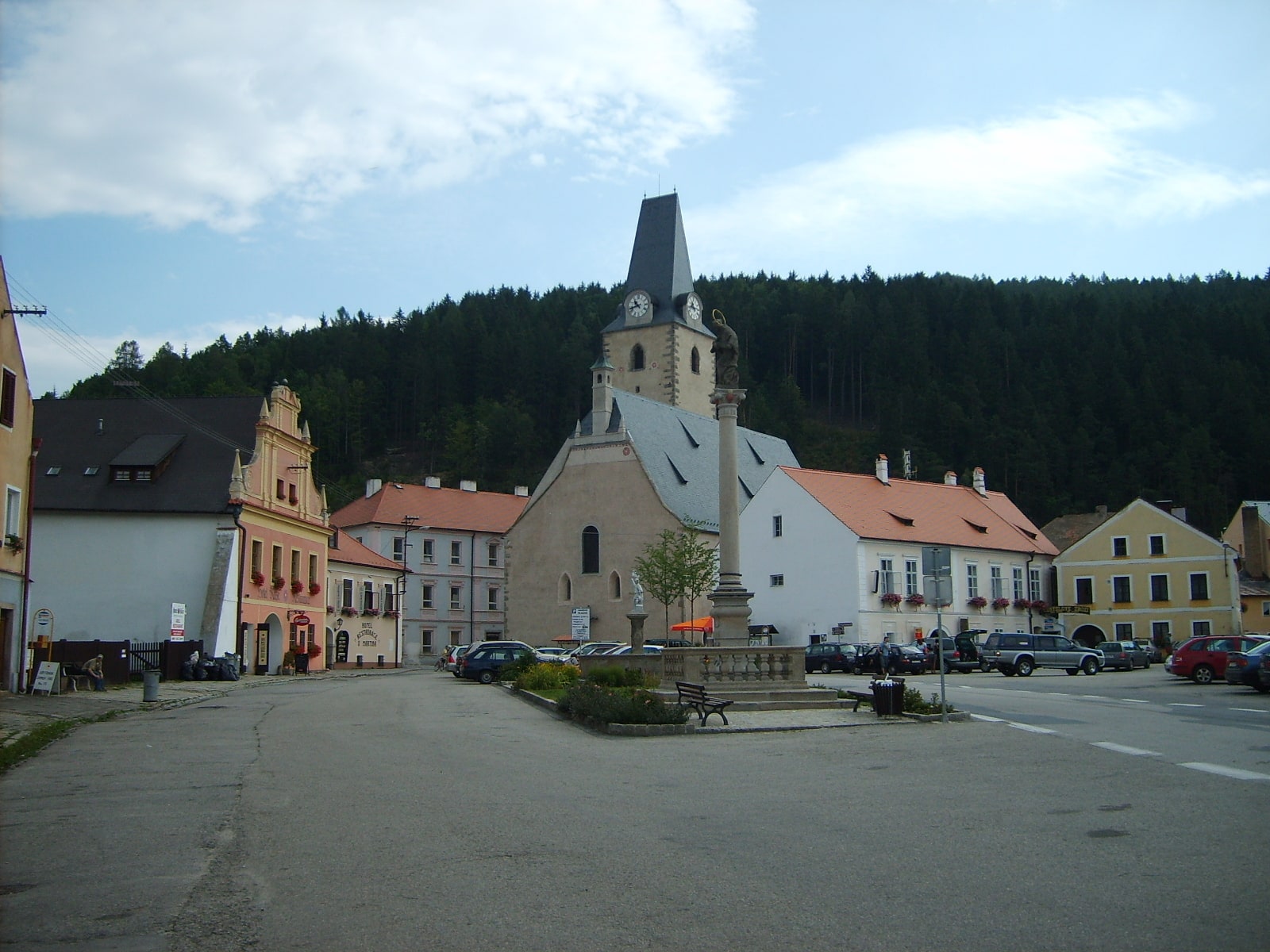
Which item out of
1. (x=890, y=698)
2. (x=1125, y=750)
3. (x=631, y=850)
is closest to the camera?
(x=631, y=850)

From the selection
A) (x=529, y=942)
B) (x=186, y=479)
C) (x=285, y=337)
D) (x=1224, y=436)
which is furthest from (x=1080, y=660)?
(x=285, y=337)

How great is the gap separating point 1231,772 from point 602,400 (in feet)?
198

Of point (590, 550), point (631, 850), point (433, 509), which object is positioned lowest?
point (631, 850)

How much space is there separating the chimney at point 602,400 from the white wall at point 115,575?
32.2 metres

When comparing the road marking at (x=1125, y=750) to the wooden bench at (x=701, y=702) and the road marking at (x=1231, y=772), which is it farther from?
the wooden bench at (x=701, y=702)

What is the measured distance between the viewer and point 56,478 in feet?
146

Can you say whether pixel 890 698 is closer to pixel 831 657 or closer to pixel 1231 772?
pixel 1231 772

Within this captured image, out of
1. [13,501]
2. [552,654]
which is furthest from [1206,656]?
[13,501]

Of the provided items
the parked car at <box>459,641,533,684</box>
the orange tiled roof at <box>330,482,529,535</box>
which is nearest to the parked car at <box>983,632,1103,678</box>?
the parked car at <box>459,641,533,684</box>

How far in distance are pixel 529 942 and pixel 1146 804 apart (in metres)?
7.35

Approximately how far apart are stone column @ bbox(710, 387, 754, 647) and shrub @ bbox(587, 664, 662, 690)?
2.10 meters

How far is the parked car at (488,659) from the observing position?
4288 centimetres

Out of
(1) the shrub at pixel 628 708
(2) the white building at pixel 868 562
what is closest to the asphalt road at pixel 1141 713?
(1) the shrub at pixel 628 708

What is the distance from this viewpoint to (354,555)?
216 feet
